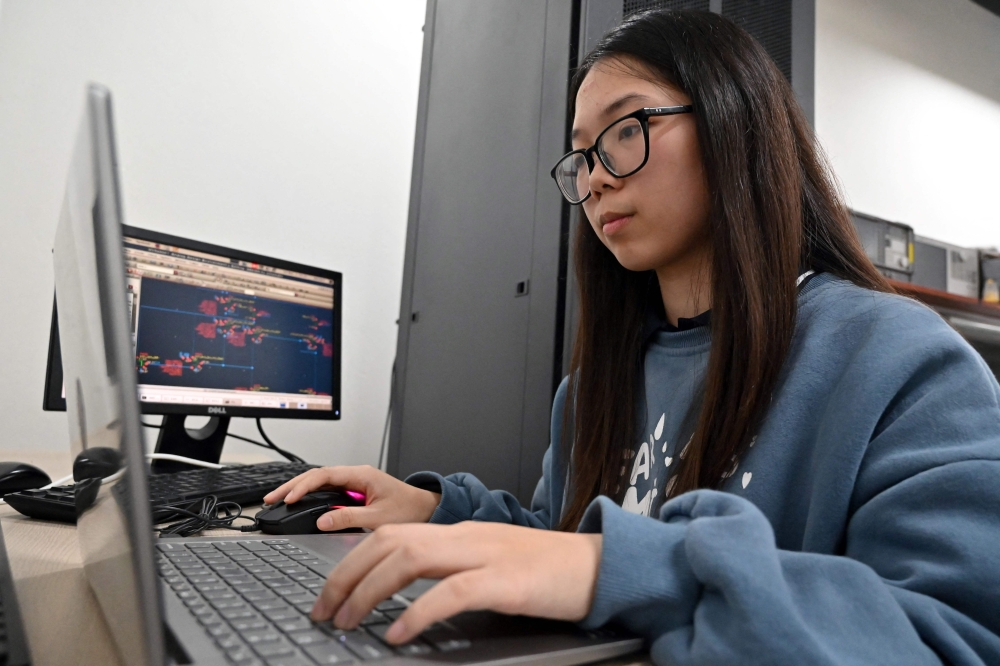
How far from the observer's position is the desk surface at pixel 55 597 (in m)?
0.36

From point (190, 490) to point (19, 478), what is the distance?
0.23m

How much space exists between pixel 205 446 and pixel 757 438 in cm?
102

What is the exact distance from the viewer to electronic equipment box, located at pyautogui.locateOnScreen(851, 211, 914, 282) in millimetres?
1980

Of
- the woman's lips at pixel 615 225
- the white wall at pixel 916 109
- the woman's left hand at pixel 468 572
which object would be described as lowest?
the woman's left hand at pixel 468 572

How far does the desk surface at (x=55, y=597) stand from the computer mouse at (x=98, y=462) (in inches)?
3.2

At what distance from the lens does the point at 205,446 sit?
4.01ft

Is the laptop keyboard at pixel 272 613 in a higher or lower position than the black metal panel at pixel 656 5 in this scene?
lower

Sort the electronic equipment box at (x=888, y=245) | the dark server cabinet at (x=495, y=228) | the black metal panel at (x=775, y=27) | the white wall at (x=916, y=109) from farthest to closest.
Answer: the white wall at (x=916, y=109), the electronic equipment box at (x=888, y=245), the black metal panel at (x=775, y=27), the dark server cabinet at (x=495, y=228)

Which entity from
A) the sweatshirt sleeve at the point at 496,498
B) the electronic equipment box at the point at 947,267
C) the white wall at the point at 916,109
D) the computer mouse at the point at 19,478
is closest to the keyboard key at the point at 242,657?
the sweatshirt sleeve at the point at 496,498

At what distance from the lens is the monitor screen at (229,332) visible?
3.72 feet

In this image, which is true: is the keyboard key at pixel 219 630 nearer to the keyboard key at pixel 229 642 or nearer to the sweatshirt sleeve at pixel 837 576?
the keyboard key at pixel 229 642

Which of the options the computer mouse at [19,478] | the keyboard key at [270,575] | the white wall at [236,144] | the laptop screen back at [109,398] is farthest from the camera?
the white wall at [236,144]

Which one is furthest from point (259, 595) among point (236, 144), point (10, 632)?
point (236, 144)

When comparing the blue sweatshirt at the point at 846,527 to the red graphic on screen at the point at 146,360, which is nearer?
the blue sweatshirt at the point at 846,527
